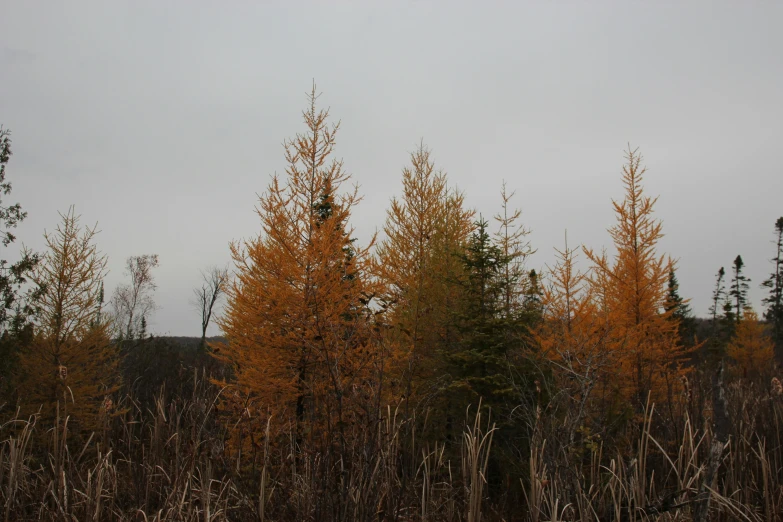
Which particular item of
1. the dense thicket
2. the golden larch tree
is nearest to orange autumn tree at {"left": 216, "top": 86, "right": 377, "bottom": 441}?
the dense thicket

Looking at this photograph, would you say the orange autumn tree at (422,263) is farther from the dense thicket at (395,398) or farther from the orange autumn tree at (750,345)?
the orange autumn tree at (750,345)

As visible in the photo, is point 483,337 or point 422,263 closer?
point 483,337

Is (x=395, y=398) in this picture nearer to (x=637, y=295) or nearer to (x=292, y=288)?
(x=292, y=288)

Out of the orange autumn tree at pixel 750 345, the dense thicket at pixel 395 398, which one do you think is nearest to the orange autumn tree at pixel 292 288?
the dense thicket at pixel 395 398

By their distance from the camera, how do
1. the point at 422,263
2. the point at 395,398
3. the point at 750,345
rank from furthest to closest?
the point at 750,345 → the point at 422,263 → the point at 395,398

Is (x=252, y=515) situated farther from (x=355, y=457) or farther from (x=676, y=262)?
(x=676, y=262)

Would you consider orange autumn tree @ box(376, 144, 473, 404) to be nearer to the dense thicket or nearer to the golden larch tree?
the dense thicket

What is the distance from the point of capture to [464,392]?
344 inches

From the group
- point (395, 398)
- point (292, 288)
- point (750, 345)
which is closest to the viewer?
point (395, 398)

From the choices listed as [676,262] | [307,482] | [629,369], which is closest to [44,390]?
[307,482]

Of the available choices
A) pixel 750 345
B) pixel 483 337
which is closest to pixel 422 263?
pixel 483 337

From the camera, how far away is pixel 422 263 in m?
13.3

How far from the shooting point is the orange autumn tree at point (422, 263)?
11.5 metres

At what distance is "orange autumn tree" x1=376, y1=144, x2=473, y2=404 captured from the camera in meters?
11.5
